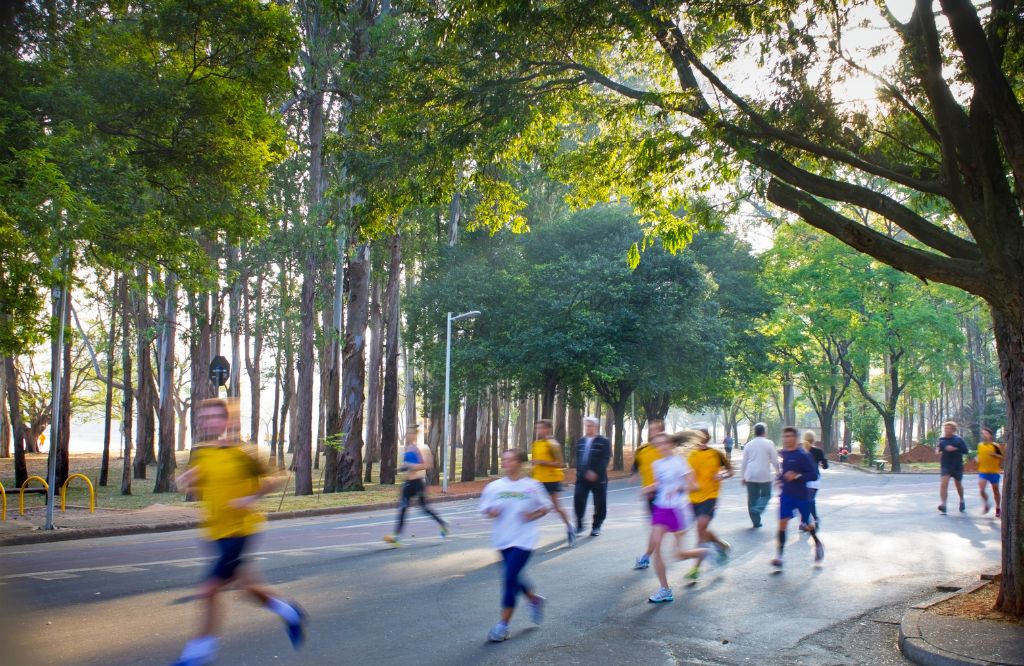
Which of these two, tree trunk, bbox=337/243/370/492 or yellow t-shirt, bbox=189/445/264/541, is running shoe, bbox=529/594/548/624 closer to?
yellow t-shirt, bbox=189/445/264/541

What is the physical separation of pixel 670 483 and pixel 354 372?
799 inches

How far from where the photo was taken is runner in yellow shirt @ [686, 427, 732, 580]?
10630 millimetres

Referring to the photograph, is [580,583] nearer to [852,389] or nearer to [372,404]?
[372,404]

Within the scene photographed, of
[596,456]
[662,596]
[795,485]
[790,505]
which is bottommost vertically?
[662,596]

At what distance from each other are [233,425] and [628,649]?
3497 millimetres

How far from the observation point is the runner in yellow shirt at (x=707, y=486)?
34.9 feet

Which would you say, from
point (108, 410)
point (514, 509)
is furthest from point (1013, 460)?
point (108, 410)

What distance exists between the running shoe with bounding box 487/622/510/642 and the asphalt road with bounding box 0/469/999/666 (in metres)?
0.07

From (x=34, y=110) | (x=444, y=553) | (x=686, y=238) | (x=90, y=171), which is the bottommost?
(x=444, y=553)

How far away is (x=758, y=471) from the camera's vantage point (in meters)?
14.7

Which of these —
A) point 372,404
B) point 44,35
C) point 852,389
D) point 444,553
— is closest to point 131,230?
point 44,35

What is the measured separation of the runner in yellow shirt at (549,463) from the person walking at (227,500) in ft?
22.3

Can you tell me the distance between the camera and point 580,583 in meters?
9.84

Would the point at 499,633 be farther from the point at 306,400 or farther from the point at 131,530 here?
the point at 306,400
